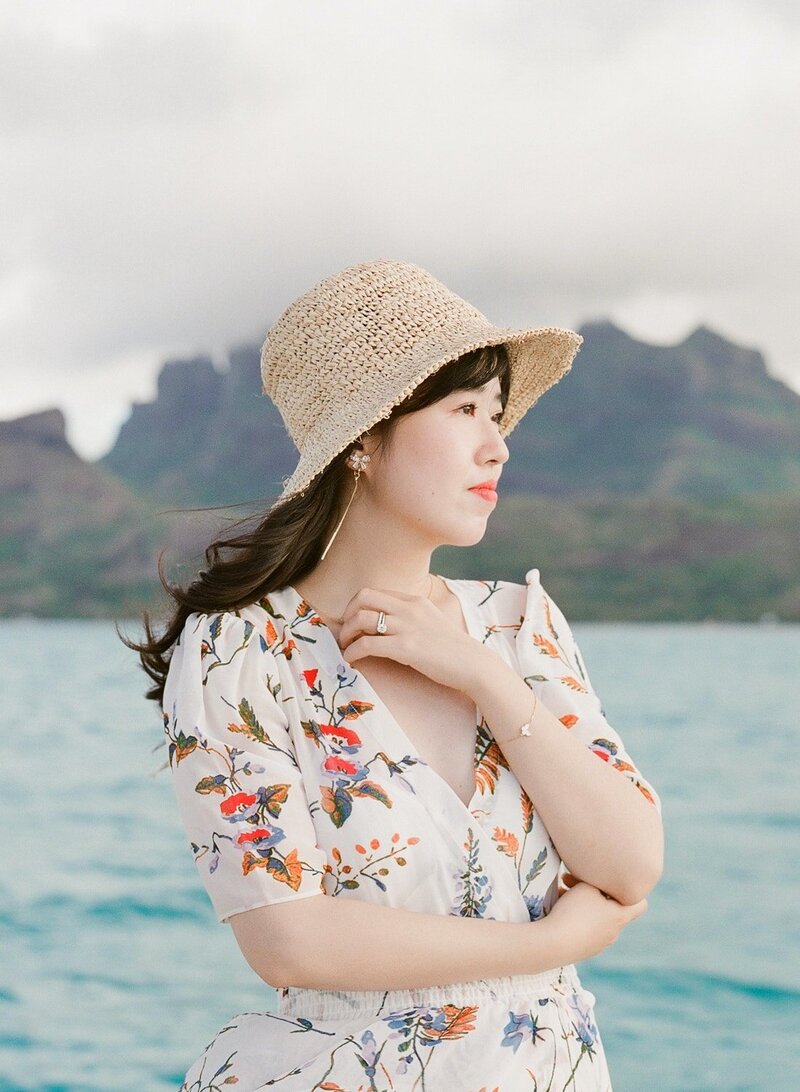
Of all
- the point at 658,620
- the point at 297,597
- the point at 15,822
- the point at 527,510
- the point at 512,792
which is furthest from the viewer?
the point at 527,510

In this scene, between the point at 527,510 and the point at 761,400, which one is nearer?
the point at 527,510

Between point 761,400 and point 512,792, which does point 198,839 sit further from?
point 761,400

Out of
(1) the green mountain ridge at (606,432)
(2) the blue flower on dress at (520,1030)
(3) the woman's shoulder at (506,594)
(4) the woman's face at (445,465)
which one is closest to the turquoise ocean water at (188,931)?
(3) the woman's shoulder at (506,594)

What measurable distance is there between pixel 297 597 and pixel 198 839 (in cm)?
47

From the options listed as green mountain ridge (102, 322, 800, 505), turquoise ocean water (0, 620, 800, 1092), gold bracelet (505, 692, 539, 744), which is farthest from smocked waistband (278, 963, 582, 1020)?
green mountain ridge (102, 322, 800, 505)

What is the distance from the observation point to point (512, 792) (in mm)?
2020

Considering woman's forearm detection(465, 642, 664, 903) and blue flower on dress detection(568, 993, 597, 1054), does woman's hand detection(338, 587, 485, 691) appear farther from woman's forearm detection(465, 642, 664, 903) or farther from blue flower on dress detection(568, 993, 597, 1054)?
blue flower on dress detection(568, 993, 597, 1054)

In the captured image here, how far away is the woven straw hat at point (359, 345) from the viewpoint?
2.07 metres

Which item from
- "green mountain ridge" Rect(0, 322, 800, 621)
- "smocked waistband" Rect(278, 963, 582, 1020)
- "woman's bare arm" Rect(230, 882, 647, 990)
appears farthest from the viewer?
"green mountain ridge" Rect(0, 322, 800, 621)

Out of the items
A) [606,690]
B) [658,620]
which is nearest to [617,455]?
[658,620]

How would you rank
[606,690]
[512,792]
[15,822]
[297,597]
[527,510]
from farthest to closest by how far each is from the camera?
[527,510] → [606,690] → [15,822] → [297,597] → [512,792]

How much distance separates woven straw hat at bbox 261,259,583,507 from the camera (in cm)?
207

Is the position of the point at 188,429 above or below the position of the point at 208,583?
below

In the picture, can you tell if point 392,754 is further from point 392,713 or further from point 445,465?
point 445,465
